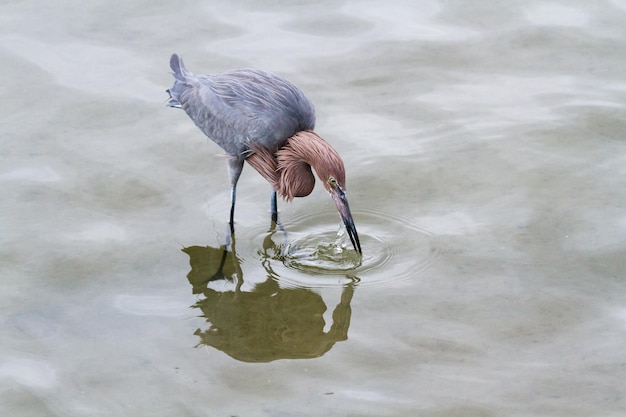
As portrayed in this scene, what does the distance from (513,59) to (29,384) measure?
5.44 metres

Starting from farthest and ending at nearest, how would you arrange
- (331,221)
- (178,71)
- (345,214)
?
(178,71) → (331,221) → (345,214)

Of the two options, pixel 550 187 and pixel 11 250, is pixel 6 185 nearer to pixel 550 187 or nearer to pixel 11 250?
pixel 11 250

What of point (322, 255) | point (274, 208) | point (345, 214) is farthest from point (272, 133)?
point (322, 255)

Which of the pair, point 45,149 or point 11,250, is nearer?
point 11,250

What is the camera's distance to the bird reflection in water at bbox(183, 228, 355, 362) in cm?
545

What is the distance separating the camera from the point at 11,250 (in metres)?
6.28

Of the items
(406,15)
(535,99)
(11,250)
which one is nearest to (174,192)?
(11,250)

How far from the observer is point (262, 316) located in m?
5.73

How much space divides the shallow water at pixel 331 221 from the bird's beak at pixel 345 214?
172 millimetres

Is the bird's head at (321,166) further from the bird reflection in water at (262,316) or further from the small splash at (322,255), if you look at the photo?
the bird reflection in water at (262,316)

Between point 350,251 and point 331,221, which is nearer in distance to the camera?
point 350,251

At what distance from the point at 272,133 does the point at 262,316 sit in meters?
1.28

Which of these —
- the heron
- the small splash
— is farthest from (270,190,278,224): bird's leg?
the small splash

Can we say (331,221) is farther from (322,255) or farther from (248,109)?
(248,109)
